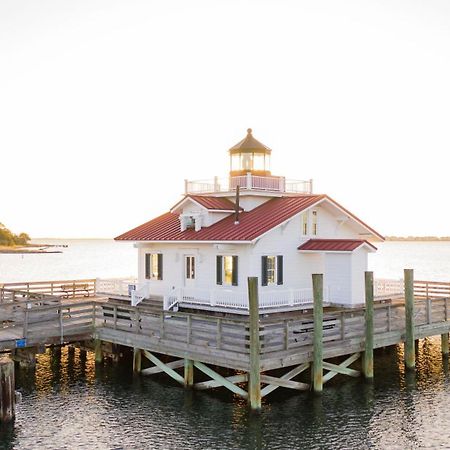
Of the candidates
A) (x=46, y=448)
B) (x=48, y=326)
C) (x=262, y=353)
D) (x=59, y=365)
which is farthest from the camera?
(x=59, y=365)

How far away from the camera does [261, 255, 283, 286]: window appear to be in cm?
2536

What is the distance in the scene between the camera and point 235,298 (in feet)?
81.1

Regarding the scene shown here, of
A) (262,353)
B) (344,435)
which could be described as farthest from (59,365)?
(344,435)

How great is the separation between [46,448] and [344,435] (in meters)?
8.00

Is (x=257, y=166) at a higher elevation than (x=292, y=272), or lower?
higher

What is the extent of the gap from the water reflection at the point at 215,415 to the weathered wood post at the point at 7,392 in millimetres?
437

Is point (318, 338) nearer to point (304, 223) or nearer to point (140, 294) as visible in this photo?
point (304, 223)

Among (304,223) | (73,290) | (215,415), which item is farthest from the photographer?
(73,290)

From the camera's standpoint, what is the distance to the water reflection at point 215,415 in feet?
52.6

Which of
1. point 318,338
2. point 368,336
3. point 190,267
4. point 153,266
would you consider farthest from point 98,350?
point 368,336

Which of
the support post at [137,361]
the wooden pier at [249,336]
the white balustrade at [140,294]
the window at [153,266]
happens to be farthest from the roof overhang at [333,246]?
the support post at [137,361]

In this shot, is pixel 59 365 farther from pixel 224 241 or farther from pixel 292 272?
pixel 292 272

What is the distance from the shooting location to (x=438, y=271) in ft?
380

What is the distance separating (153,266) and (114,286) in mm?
2915
